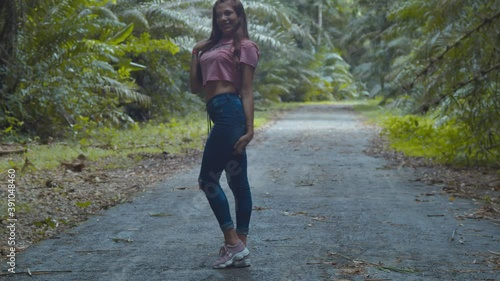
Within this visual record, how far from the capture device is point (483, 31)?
9.91 m

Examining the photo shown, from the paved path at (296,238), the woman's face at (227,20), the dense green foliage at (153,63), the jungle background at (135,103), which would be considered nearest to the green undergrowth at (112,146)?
the jungle background at (135,103)

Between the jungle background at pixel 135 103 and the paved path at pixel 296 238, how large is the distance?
22.2 inches

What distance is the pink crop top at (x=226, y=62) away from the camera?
5.10m

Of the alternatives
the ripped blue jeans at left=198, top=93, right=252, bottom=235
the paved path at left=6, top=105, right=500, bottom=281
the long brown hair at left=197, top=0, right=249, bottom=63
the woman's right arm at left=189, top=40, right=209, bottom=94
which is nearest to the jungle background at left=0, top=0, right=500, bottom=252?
the paved path at left=6, top=105, right=500, bottom=281

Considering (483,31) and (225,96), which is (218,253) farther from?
(483,31)

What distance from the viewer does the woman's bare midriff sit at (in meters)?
5.12

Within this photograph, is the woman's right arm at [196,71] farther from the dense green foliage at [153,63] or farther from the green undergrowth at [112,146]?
the green undergrowth at [112,146]

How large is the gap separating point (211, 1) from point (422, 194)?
13586 millimetres

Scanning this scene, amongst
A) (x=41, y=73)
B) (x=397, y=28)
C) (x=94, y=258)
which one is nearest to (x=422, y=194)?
(x=94, y=258)

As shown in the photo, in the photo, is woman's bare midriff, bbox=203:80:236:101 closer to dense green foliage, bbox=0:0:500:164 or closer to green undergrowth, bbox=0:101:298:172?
dense green foliage, bbox=0:0:500:164

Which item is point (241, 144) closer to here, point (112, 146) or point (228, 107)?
point (228, 107)

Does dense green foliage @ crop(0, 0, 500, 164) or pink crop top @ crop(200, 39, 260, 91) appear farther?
dense green foliage @ crop(0, 0, 500, 164)

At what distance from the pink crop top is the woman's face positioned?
0.12m

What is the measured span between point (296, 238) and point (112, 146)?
324 inches
